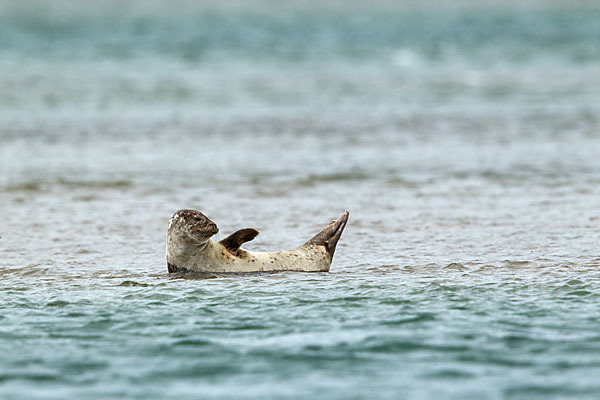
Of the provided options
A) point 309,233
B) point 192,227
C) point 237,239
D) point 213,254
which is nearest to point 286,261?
point 237,239

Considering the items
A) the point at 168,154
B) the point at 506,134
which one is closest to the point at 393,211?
the point at 168,154

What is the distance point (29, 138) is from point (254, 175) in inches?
309

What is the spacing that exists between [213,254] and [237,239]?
0.26m

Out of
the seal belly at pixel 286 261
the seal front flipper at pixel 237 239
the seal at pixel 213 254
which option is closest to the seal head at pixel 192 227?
the seal at pixel 213 254

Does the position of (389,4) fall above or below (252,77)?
above

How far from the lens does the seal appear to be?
404 inches

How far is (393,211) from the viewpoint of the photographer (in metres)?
14.6

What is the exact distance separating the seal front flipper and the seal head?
8.4 inches

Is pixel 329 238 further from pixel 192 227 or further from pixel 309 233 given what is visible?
pixel 309 233

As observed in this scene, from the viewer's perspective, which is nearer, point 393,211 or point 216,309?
point 216,309

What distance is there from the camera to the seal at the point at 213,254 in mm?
10266

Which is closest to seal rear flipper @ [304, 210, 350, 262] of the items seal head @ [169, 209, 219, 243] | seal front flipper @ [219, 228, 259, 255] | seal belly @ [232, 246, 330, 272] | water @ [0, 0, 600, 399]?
seal belly @ [232, 246, 330, 272]

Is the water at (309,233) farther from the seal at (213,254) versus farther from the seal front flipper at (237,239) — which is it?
the seal front flipper at (237,239)

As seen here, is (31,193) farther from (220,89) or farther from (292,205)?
(220,89)
